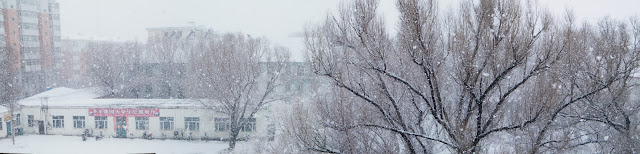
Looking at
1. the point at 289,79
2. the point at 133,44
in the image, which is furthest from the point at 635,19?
the point at 133,44

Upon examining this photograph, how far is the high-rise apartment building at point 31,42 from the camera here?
12.1 m

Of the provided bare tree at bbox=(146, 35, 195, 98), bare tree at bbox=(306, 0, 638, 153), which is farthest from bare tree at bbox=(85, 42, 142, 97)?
bare tree at bbox=(306, 0, 638, 153)

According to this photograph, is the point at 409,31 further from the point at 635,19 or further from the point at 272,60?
the point at 272,60

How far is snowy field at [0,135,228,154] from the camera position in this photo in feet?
22.9

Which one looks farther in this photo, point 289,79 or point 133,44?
point 133,44

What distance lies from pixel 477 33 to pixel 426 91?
62 cm

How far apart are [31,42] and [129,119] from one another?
26.5 feet

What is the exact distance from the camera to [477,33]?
8.30ft

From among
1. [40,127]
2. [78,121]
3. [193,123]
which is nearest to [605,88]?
[193,123]

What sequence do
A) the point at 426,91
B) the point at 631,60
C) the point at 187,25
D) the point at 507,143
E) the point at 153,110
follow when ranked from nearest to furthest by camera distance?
the point at 426,91
the point at 507,143
the point at 631,60
the point at 153,110
the point at 187,25

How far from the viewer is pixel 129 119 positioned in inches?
330

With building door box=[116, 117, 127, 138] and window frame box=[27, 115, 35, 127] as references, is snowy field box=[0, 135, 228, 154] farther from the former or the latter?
window frame box=[27, 115, 35, 127]

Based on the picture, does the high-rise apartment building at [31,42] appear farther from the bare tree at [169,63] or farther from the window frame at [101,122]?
the window frame at [101,122]

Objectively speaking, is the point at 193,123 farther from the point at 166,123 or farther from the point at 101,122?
the point at 101,122
